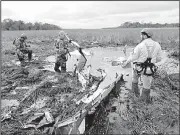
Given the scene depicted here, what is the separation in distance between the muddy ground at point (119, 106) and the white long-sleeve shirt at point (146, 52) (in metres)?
1.17

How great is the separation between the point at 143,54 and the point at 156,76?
10.4 feet

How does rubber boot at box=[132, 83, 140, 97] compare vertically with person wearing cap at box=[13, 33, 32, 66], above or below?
below

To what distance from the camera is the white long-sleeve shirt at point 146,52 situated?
15.0 ft

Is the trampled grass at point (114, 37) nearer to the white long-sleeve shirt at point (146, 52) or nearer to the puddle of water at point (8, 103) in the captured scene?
the white long-sleeve shirt at point (146, 52)

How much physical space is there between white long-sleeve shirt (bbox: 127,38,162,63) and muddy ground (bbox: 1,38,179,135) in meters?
1.17

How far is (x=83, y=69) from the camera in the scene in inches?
323

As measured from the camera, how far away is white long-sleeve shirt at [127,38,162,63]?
457 cm

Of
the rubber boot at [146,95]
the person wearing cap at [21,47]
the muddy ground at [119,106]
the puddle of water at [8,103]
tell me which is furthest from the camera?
the person wearing cap at [21,47]

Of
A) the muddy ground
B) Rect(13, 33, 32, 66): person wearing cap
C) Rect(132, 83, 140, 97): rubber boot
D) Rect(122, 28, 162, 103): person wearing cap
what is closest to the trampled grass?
the muddy ground

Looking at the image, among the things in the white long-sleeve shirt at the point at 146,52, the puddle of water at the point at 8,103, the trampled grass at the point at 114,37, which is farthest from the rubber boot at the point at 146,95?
the trampled grass at the point at 114,37

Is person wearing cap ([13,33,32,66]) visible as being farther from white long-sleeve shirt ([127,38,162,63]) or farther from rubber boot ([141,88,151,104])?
rubber boot ([141,88,151,104])

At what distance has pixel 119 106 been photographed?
492cm

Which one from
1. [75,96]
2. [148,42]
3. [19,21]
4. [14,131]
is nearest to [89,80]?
[75,96]

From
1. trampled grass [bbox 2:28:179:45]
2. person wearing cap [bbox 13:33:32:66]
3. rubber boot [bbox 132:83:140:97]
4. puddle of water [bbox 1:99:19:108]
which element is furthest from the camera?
trampled grass [bbox 2:28:179:45]
